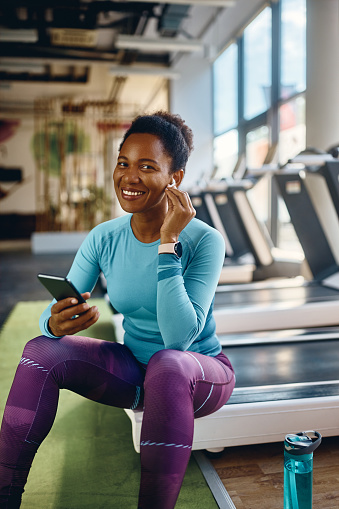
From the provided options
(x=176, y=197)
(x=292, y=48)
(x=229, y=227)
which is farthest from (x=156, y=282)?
(x=292, y=48)

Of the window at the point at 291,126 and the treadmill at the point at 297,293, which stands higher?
the window at the point at 291,126

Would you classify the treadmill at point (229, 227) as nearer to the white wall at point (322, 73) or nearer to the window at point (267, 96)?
the window at point (267, 96)

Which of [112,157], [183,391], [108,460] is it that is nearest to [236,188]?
[108,460]

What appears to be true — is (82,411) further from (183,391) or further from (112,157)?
(112,157)

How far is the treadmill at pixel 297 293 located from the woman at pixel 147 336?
4.02ft

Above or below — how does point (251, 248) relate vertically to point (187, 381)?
above

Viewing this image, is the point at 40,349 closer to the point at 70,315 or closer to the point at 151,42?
the point at 70,315

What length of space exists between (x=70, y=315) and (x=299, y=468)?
2.19 ft

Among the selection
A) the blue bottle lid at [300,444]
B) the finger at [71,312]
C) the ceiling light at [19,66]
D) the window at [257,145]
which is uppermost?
the ceiling light at [19,66]

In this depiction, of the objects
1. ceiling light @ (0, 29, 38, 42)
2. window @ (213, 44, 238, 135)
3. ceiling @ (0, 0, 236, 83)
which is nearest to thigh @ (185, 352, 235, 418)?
ceiling @ (0, 0, 236, 83)

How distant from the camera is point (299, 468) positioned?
3.68 feet

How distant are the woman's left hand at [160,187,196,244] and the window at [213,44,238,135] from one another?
658 centimetres

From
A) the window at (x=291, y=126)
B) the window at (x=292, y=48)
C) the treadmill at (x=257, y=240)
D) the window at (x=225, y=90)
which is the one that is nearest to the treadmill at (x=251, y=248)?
the treadmill at (x=257, y=240)

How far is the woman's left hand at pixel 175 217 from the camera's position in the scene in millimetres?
1269
